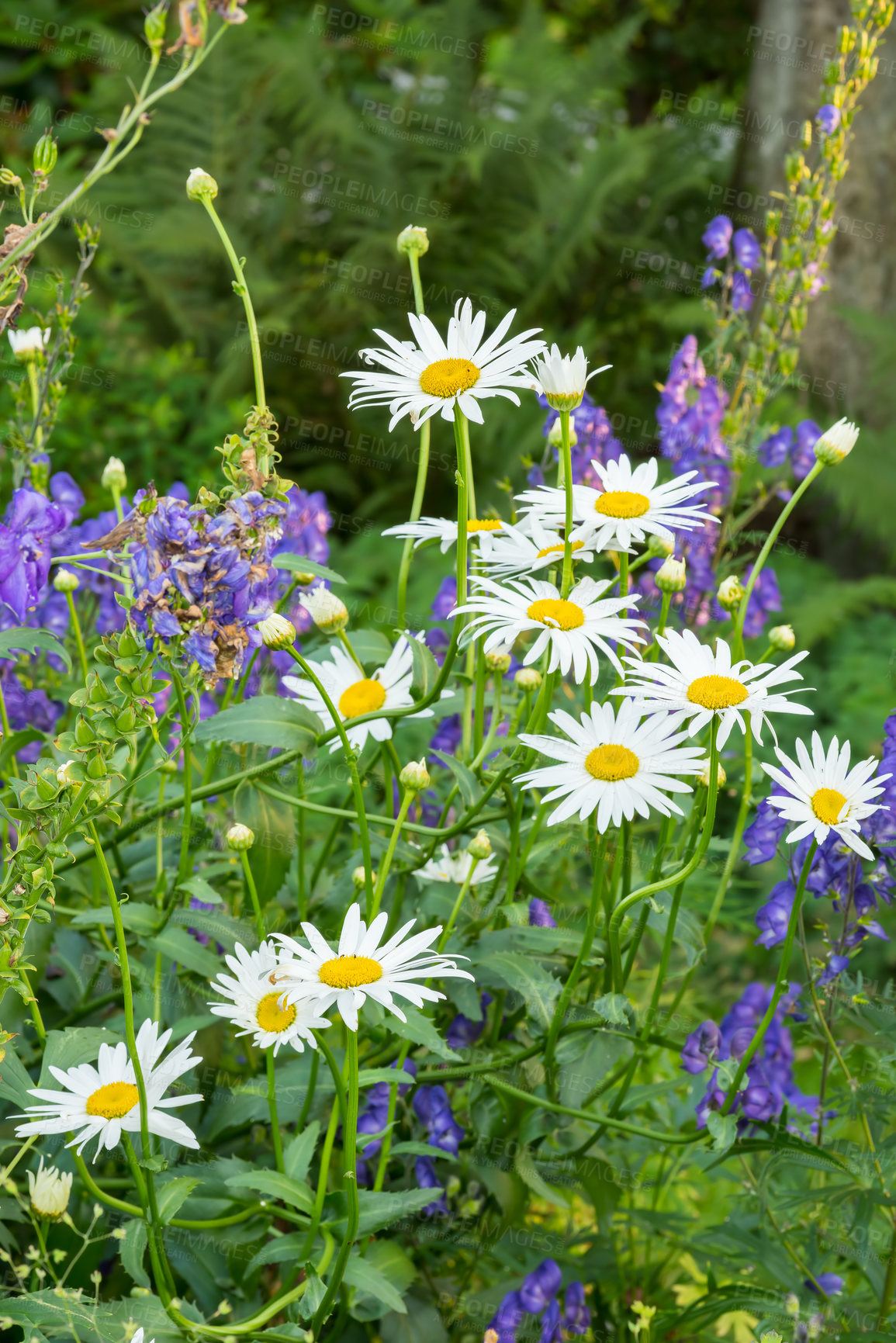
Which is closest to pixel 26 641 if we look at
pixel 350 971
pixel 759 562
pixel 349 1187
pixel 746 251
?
pixel 350 971

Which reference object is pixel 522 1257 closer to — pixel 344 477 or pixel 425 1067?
pixel 425 1067

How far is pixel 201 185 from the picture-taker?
3.51ft

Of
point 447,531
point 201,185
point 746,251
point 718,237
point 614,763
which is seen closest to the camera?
point 614,763

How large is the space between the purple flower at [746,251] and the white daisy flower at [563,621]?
954 millimetres

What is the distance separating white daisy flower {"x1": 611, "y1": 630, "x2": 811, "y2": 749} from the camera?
899mm

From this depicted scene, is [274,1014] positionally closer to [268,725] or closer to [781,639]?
[268,725]

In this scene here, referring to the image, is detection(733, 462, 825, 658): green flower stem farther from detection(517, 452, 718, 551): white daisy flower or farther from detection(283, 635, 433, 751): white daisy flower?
detection(283, 635, 433, 751): white daisy flower

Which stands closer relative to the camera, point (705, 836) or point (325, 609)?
point (705, 836)

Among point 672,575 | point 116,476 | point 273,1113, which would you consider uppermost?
point 116,476

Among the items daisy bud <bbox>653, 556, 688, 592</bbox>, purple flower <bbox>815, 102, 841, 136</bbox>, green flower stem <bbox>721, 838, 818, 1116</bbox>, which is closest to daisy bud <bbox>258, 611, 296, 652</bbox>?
daisy bud <bbox>653, 556, 688, 592</bbox>

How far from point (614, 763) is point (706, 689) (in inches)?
4.0

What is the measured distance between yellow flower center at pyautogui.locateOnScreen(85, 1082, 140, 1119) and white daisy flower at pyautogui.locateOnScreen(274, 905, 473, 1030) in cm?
15

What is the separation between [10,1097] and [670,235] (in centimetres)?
490

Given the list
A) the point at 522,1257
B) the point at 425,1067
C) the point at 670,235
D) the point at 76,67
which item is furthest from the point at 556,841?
the point at 76,67
